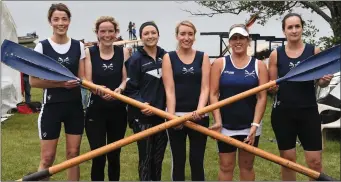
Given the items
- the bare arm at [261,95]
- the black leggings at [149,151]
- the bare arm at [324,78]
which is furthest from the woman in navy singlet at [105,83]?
the bare arm at [324,78]

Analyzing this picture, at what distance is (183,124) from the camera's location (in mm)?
4156

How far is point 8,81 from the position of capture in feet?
36.8

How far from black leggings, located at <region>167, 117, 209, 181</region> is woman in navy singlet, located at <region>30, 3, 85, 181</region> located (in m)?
0.90

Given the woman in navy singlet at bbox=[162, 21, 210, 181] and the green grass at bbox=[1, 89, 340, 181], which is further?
the green grass at bbox=[1, 89, 340, 181]

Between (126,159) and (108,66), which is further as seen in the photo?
(126,159)

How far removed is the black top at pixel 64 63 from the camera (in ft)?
14.1

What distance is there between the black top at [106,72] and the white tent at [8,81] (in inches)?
233

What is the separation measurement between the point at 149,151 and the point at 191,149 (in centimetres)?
40

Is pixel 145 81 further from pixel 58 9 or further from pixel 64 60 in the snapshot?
pixel 58 9

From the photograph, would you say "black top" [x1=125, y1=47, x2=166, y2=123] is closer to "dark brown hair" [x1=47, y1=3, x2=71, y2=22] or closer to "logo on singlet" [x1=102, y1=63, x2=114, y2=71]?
"logo on singlet" [x1=102, y1=63, x2=114, y2=71]

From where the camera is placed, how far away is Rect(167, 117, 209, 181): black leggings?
13.9 ft

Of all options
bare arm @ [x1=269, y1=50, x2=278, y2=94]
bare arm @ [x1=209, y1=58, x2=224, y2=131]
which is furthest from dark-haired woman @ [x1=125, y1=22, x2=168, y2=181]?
bare arm @ [x1=269, y1=50, x2=278, y2=94]

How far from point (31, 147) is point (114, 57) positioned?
4102mm

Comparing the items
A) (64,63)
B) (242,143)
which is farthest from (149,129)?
(64,63)
